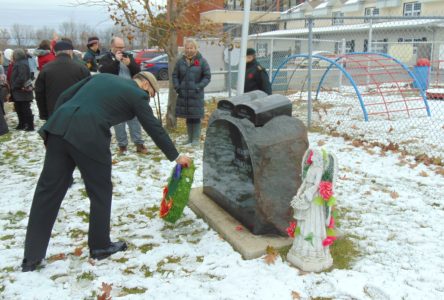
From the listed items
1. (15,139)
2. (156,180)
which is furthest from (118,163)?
(15,139)

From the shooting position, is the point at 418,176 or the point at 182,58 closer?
the point at 418,176

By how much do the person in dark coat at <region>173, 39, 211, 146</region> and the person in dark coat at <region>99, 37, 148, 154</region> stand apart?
2.44 ft

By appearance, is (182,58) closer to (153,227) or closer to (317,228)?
(153,227)

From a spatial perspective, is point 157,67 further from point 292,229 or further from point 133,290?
point 133,290

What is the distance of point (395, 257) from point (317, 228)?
2.70 feet

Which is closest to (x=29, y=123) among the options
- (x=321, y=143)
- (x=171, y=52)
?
(x=171, y=52)

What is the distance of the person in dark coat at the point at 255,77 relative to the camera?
715 cm

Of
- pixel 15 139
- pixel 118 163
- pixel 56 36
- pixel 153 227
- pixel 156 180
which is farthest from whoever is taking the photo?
pixel 56 36

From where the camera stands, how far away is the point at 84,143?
3.17 m

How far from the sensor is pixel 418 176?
18.5 ft

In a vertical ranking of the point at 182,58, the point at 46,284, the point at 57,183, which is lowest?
the point at 46,284

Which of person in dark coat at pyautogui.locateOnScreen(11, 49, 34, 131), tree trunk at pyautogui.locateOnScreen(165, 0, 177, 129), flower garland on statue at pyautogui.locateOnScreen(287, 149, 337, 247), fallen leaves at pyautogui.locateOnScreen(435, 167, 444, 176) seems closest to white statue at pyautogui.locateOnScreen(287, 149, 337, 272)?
flower garland on statue at pyautogui.locateOnScreen(287, 149, 337, 247)

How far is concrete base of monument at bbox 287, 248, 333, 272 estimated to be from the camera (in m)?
3.30

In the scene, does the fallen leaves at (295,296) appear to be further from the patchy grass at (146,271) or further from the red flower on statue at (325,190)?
the patchy grass at (146,271)
